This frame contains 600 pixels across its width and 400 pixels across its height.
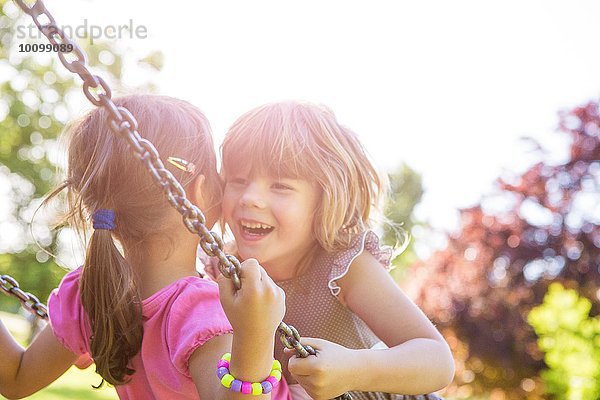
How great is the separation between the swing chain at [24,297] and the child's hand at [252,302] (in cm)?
108

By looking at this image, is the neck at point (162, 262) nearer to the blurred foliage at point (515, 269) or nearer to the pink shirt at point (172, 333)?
the pink shirt at point (172, 333)

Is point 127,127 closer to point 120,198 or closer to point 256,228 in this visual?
point 120,198

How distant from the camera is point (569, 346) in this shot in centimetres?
842

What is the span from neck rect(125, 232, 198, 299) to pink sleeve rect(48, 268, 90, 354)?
272mm

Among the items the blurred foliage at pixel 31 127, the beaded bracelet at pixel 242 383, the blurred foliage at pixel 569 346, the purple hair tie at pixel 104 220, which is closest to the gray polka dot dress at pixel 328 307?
the purple hair tie at pixel 104 220

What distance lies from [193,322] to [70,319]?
2.00 ft

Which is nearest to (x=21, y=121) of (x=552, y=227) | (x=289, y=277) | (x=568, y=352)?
(x=552, y=227)

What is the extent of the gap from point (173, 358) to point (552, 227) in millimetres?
10510

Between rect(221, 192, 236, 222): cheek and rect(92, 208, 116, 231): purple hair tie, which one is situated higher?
rect(92, 208, 116, 231): purple hair tie

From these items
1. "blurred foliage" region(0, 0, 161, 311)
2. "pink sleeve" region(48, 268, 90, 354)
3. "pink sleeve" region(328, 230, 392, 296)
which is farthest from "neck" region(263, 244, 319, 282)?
"blurred foliage" region(0, 0, 161, 311)

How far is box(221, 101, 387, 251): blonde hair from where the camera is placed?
2.80 meters

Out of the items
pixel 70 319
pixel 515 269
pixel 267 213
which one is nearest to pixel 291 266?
pixel 267 213

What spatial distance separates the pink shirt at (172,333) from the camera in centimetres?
200

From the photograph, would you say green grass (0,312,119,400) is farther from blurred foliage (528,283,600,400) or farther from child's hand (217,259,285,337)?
child's hand (217,259,285,337)
